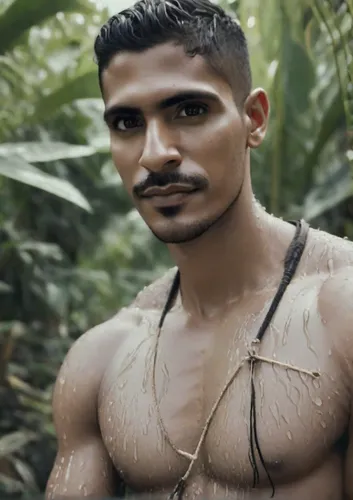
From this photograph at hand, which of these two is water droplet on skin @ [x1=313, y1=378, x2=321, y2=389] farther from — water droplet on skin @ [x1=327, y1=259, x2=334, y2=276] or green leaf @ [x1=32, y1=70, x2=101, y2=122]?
green leaf @ [x1=32, y1=70, x2=101, y2=122]

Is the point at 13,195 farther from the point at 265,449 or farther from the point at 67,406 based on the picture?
the point at 265,449

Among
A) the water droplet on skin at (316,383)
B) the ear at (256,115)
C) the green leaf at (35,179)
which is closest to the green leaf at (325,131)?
the green leaf at (35,179)

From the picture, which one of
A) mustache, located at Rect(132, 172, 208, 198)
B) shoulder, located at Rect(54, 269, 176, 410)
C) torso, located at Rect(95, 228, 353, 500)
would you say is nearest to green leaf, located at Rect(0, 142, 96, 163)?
shoulder, located at Rect(54, 269, 176, 410)

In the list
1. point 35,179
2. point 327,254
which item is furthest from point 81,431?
point 35,179

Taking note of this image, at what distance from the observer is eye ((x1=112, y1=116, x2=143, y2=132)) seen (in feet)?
3.46

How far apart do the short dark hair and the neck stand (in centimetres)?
18

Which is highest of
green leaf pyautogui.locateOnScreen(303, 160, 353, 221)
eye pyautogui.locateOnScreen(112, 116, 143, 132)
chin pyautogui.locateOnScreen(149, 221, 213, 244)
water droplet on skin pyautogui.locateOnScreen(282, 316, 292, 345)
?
eye pyautogui.locateOnScreen(112, 116, 143, 132)

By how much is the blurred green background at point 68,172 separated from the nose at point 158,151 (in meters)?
1.24

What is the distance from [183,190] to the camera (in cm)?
101

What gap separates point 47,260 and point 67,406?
1.81 m

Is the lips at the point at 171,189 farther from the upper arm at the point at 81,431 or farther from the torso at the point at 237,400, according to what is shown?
the upper arm at the point at 81,431

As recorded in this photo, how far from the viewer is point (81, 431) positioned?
1.20 metres

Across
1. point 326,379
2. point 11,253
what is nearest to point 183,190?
point 326,379

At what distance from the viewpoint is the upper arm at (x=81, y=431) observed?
1162mm
